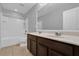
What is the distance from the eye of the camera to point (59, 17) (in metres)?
1.64

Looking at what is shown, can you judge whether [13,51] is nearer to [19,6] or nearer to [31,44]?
[31,44]

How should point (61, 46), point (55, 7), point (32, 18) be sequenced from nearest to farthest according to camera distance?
point (61, 46) < point (55, 7) < point (32, 18)

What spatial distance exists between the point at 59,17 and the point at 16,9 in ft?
2.74

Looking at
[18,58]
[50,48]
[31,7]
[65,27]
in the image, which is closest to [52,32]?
[65,27]

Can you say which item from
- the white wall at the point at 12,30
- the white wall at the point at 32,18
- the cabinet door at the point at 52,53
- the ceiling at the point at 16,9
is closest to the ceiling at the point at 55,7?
the white wall at the point at 32,18

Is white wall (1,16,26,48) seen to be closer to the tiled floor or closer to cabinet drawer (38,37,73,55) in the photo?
the tiled floor

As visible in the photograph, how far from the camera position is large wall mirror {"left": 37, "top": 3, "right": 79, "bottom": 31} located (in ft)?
4.88

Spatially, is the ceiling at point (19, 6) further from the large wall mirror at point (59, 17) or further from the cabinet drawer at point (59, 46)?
the cabinet drawer at point (59, 46)

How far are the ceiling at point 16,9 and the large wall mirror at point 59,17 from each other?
280 millimetres

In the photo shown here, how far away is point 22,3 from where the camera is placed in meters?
1.59

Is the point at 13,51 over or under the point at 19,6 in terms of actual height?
under

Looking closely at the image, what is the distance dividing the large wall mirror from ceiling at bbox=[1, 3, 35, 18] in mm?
280

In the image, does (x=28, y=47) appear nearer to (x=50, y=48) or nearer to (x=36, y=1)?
(x=50, y=48)

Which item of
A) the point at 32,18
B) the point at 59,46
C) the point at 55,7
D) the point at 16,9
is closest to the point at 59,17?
the point at 55,7
